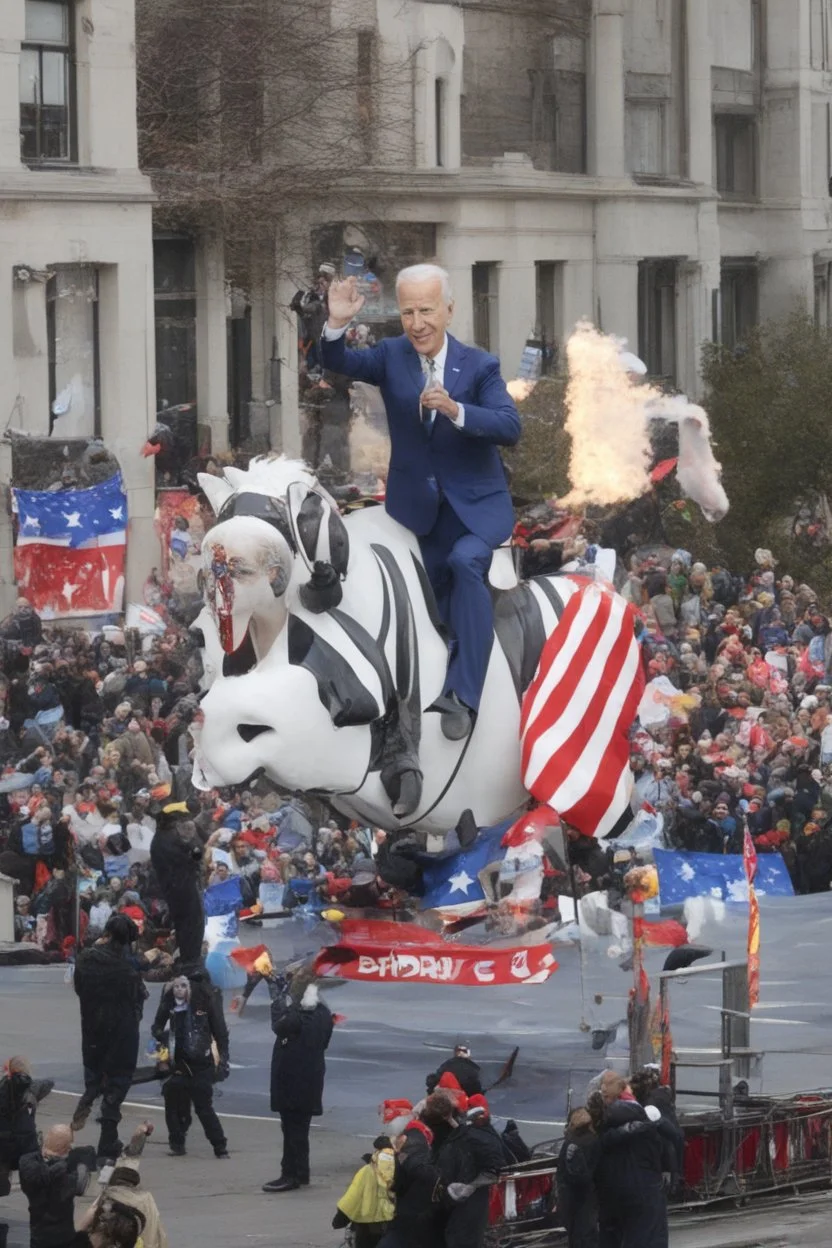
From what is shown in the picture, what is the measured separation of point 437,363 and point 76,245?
23060mm

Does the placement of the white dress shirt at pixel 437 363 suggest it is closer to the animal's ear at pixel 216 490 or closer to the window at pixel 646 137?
the animal's ear at pixel 216 490

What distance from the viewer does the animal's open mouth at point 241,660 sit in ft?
53.9

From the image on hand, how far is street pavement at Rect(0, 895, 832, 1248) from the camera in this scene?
18.2m

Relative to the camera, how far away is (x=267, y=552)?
16.3 metres

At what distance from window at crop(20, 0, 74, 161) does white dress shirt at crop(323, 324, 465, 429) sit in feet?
74.0

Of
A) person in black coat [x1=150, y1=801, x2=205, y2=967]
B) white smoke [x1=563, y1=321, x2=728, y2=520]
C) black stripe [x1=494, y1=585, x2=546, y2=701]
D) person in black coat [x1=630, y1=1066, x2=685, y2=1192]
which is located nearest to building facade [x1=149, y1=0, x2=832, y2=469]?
person in black coat [x1=150, y1=801, x2=205, y2=967]

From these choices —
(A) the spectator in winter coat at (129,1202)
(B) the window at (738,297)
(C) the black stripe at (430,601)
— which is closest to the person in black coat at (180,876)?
(C) the black stripe at (430,601)

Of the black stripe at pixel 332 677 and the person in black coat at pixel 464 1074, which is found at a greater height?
the black stripe at pixel 332 677

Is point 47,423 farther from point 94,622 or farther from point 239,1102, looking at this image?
point 239,1102

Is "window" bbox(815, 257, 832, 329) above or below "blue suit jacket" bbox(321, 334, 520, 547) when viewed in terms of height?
above

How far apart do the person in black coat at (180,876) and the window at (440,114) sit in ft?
96.9

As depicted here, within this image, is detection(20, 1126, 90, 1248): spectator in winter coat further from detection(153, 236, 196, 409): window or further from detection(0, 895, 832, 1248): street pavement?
detection(153, 236, 196, 409): window

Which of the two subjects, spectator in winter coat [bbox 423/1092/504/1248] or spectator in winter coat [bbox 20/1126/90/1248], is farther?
spectator in winter coat [bbox 423/1092/504/1248]

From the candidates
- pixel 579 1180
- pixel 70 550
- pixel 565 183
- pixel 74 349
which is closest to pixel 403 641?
pixel 579 1180
